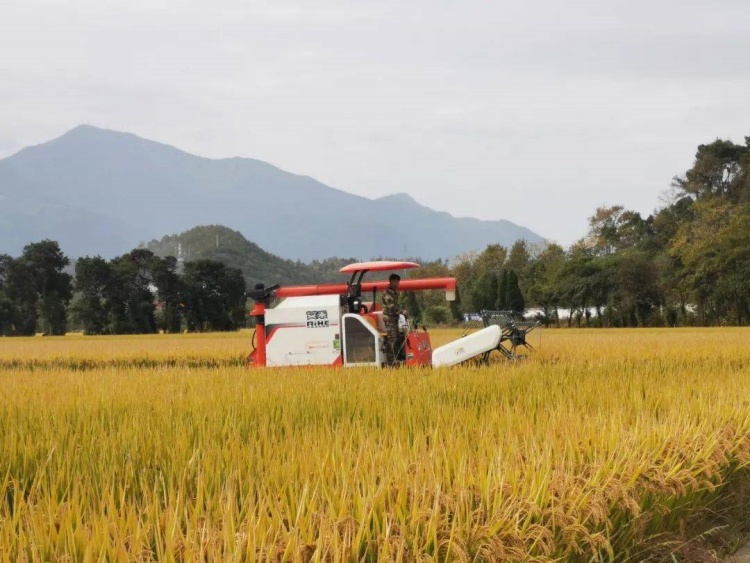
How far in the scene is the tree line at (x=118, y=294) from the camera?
61.9 m

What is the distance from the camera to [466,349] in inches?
495

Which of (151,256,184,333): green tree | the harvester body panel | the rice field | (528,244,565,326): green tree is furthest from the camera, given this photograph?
(528,244,565,326): green tree

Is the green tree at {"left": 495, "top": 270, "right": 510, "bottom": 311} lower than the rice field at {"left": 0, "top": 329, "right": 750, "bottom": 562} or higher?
higher

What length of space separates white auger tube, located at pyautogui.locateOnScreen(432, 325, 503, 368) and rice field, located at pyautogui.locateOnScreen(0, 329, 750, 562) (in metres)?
3.50

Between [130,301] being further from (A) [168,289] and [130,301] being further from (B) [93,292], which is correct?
(A) [168,289]

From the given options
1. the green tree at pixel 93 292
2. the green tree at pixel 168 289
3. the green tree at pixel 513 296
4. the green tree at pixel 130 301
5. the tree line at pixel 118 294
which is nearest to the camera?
the green tree at pixel 93 292

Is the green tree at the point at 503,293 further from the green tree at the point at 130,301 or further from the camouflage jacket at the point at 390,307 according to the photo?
the camouflage jacket at the point at 390,307

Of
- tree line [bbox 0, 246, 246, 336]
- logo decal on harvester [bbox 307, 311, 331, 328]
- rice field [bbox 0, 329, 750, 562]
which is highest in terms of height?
tree line [bbox 0, 246, 246, 336]

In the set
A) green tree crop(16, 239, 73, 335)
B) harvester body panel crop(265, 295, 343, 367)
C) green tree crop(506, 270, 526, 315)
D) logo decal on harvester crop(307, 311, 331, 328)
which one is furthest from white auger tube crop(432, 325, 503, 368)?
green tree crop(506, 270, 526, 315)

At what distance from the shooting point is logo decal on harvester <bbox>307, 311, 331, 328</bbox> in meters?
12.4

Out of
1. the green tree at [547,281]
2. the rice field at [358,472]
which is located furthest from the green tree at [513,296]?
the rice field at [358,472]

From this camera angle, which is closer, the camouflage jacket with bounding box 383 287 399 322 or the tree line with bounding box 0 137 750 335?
the camouflage jacket with bounding box 383 287 399 322

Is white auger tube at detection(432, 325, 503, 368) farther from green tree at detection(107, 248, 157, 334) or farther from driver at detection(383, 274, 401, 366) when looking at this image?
green tree at detection(107, 248, 157, 334)

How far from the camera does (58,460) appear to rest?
442 cm
